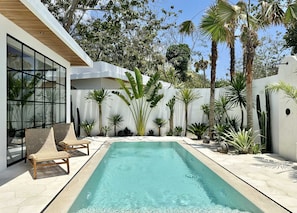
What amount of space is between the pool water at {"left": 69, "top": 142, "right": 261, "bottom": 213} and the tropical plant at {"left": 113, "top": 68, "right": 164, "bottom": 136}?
19.4 ft

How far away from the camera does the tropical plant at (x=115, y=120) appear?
51.5 ft

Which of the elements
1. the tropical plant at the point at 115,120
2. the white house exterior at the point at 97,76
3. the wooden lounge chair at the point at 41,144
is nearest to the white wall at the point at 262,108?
the tropical plant at the point at 115,120

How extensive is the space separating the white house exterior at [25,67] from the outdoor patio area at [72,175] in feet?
3.92

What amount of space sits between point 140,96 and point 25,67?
7892 mm

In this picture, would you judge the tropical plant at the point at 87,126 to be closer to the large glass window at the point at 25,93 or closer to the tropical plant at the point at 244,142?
the large glass window at the point at 25,93

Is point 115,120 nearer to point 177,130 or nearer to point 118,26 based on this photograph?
point 177,130

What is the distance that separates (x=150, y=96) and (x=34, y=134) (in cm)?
882

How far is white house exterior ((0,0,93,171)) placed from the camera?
6.77m

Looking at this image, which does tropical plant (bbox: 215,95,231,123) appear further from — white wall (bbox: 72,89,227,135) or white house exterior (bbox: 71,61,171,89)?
white house exterior (bbox: 71,61,171,89)

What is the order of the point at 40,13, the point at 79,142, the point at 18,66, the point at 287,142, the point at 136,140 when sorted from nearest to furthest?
the point at 40,13
the point at 18,66
the point at 287,142
the point at 79,142
the point at 136,140

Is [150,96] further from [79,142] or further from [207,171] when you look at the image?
[207,171]

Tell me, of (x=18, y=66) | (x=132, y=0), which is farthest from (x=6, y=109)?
(x=132, y=0)

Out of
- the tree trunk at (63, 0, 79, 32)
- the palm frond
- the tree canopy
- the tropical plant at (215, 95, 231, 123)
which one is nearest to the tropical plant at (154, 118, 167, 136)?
the tropical plant at (215, 95, 231, 123)

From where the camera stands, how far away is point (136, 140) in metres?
13.8
